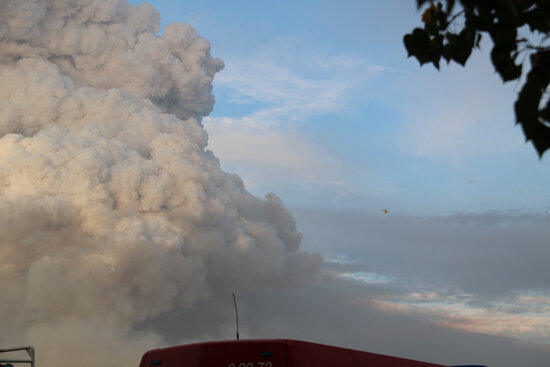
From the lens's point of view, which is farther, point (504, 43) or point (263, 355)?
point (263, 355)

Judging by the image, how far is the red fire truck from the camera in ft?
27.3

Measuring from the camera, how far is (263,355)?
8406mm

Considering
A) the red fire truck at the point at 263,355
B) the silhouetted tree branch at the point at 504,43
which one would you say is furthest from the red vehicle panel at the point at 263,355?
the silhouetted tree branch at the point at 504,43

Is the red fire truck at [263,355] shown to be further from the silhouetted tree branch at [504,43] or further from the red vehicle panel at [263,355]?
the silhouetted tree branch at [504,43]

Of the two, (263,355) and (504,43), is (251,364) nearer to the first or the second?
(263,355)

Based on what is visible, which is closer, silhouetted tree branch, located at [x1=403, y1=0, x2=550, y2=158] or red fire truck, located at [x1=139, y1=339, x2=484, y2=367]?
silhouetted tree branch, located at [x1=403, y1=0, x2=550, y2=158]

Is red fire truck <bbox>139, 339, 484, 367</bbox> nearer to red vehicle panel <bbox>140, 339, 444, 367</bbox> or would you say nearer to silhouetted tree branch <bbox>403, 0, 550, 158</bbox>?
red vehicle panel <bbox>140, 339, 444, 367</bbox>

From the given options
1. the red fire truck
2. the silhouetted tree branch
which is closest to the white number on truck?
the red fire truck

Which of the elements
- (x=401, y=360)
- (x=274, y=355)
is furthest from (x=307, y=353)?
(x=401, y=360)

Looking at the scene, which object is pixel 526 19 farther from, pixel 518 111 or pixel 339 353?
pixel 339 353

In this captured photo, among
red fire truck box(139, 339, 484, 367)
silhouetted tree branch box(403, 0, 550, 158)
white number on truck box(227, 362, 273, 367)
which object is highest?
silhouetted tree branch box(403, 0, 550, 158)

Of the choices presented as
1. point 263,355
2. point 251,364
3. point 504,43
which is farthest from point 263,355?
point 504,43

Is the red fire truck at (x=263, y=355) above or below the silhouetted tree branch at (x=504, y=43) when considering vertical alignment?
below

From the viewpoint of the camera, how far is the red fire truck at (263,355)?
27.3 ft
